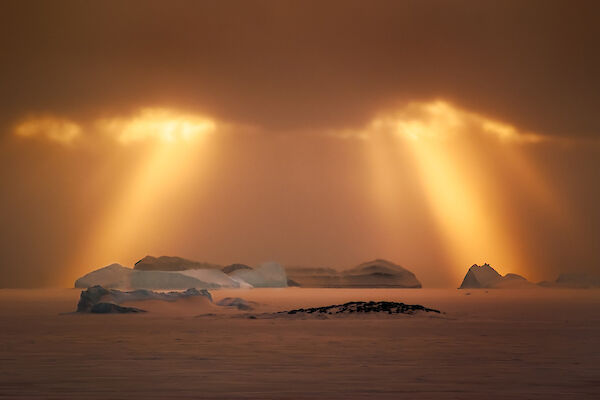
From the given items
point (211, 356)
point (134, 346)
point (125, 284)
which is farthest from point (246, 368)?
point (125, 284)

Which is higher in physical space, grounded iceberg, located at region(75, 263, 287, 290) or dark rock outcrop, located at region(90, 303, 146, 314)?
grounded iceberg, located at region(75, 263, 287, 290)

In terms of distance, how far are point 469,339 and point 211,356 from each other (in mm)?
8554

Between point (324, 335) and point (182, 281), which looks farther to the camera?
point (182, 281)

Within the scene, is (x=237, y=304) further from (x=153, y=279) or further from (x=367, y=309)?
(x=153, y=279)

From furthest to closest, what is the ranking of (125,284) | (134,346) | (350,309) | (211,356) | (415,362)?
(125,284) → (350,309) → (134,346) → (211,356) → (415,362)

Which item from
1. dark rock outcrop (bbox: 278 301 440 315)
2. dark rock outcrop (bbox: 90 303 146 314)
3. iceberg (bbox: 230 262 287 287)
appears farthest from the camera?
iceberg (bbox: 230 262 287 287)

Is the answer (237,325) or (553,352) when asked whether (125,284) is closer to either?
(237,325)

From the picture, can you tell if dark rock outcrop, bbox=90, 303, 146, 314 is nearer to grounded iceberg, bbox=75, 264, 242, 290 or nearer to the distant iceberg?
grounded iceberg, bbox=75, 264, 242, 290

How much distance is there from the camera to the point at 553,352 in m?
19.0

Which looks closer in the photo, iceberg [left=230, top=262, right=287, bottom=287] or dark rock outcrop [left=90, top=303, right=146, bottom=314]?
dark rock outcrop [left=90, top=303, right=146, bottom=314]

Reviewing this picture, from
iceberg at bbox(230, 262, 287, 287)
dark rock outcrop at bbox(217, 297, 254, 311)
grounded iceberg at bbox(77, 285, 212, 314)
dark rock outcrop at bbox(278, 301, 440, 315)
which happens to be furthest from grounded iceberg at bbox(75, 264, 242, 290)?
dark rock outcrop at bbox(278, 301, 440, 315)

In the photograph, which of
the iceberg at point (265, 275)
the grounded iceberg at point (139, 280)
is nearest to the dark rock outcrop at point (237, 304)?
the grounded iceberg at point (139, 280)

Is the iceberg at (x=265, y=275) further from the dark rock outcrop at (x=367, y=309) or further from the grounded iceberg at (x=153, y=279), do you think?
the dark rock outcrop at (x=367, y=309)

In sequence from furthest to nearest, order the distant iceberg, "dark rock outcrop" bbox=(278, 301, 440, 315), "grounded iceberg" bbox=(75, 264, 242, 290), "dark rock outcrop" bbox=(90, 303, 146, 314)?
1. the distant iceberg
2. "grounded iceberg" bbox=(75, 264, 242, 290)
3. "dark rock outcrop" bbox=(90, 303, 146, 314)
4. "dark rock outcrop" bbox=(278, 301, 440, 315)
